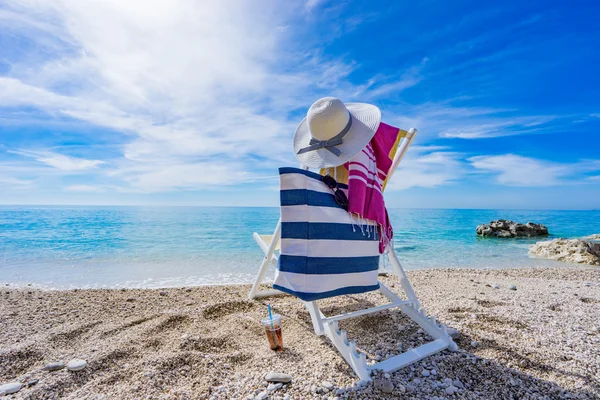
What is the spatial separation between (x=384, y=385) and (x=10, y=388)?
2229 mm

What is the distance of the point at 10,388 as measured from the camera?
75.9 inches

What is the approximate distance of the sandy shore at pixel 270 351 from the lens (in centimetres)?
192

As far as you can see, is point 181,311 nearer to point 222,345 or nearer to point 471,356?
point 222,345

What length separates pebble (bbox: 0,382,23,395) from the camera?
75.0 inches

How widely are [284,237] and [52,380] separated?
5.60ft

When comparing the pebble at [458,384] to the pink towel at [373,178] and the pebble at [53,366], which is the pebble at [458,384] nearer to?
the pink towel at [373,178]

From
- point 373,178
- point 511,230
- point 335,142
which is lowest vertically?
point 511,230

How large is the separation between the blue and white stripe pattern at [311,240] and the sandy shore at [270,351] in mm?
576

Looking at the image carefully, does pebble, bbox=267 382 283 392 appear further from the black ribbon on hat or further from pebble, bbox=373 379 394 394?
the black ribbon on hat

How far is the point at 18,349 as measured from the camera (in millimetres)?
2463

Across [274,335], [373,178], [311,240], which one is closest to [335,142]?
[373,178]

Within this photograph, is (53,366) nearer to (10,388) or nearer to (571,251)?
(10,388)

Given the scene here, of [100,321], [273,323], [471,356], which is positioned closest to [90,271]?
[100,321]

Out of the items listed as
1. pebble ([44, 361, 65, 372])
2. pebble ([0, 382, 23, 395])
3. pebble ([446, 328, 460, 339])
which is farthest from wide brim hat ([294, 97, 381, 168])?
pebble ([0, 382, 23, 395])
